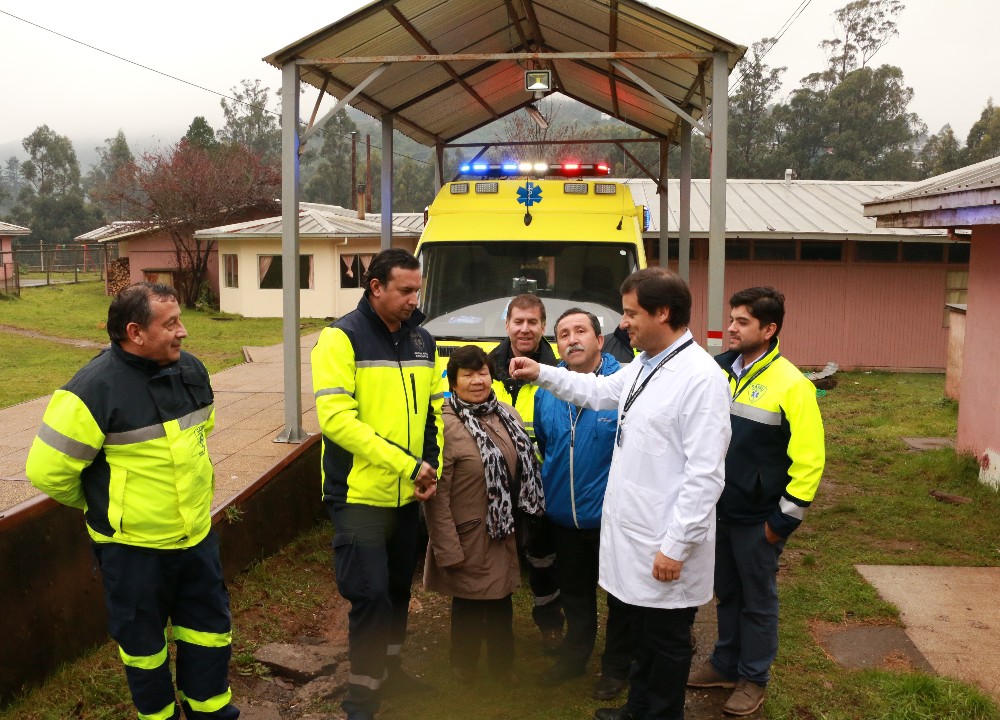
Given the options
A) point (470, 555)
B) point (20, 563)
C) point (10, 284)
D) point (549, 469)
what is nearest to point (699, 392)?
point (549, 469)

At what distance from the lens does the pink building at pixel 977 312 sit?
7820mm

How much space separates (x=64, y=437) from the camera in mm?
3242

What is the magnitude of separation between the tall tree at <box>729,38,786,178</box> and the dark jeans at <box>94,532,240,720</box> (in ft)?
160

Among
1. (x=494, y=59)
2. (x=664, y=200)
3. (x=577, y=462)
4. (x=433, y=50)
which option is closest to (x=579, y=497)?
(x=577, y=462)

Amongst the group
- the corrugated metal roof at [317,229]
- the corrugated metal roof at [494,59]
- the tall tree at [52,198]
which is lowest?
the corrugated metal roof at [317,229]

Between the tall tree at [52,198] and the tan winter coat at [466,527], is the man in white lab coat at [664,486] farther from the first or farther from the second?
the tall tree at [52,198]

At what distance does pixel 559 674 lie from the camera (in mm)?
4465

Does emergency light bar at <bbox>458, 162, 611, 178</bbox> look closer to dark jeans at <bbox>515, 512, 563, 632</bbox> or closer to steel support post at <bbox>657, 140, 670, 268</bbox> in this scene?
steel support post at <bbox>657, 140, 670, 268</bbox>

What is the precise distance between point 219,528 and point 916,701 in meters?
3.91

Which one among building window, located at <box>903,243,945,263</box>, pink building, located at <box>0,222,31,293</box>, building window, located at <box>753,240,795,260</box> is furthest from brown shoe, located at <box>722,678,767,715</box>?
pink building, located at <box>0,222,31,293</box>

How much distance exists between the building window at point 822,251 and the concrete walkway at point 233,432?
10669mm

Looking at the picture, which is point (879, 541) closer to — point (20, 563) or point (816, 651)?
point (816, 651)

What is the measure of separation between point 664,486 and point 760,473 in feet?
3.03

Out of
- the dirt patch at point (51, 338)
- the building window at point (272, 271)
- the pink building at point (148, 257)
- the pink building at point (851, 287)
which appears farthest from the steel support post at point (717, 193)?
the pink building at point (148, 257)
